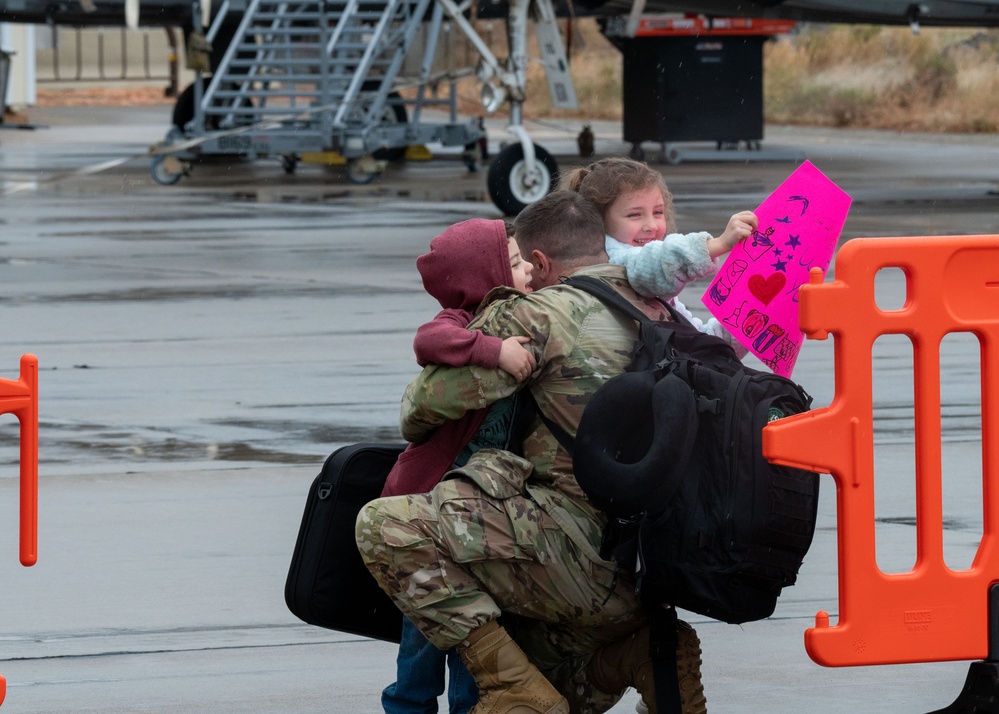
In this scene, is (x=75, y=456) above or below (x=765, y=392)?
below

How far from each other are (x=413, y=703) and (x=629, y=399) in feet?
3.06

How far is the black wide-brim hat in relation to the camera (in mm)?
3035

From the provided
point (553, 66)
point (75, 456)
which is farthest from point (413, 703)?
point (553, 66)

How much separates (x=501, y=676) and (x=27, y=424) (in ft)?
3.55

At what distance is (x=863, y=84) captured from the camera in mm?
42438

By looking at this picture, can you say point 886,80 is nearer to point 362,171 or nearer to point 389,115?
point 389,115

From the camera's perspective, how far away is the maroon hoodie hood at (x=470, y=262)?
3.42m

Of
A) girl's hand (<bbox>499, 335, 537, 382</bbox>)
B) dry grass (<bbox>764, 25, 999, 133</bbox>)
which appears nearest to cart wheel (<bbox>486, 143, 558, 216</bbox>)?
Answer: girl's hand (<bbox>499, 335, 537, 382</bbox>)

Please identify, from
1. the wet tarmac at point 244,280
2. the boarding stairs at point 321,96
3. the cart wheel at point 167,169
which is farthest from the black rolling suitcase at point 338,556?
the cart wheel at point 167,169

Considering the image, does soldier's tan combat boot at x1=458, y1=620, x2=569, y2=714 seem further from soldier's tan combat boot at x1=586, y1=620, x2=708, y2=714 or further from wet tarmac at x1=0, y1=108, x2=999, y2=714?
wet tarmac at x1=0, y1=108, x2=999, y2=714

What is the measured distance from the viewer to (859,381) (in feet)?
10.6

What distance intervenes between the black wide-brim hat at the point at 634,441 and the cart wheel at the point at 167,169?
17.0 metres

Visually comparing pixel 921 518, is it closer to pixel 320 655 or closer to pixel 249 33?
pixel 320 655

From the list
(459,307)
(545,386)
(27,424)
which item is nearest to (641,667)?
(545,386)
